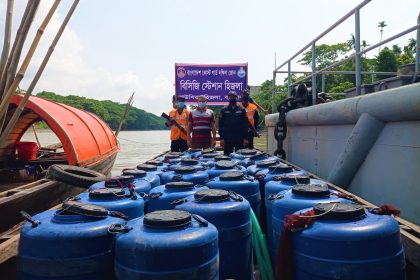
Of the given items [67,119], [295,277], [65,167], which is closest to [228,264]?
[295,277]

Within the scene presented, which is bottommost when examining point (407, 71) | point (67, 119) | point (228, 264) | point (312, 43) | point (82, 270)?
point (228, 264)

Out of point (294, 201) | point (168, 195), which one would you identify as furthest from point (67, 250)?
point (294, 201)

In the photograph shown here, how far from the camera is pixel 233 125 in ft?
24.6

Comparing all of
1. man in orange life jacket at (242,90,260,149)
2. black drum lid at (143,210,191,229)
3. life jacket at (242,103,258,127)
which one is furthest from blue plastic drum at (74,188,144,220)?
life jacket at (242,103,258,127)

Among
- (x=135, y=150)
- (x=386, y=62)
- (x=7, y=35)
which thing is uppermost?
(x=386, y=62)

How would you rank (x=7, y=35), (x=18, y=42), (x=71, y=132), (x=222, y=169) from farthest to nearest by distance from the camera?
(x=71, y=132) < (x=222, y=169) < (x=7, y=35) < (x=18, y=42)

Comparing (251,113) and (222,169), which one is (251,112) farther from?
(222,169)

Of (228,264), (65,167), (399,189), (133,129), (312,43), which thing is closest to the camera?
(228,264)

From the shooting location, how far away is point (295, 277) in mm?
2258

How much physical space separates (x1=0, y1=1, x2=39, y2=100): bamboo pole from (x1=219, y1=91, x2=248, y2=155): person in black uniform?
521 cm

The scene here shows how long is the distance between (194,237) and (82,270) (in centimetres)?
73

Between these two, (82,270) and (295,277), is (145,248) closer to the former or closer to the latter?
(82,270)

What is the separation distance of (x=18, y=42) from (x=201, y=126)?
19.5 feet

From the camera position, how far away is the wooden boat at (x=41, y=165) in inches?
187
